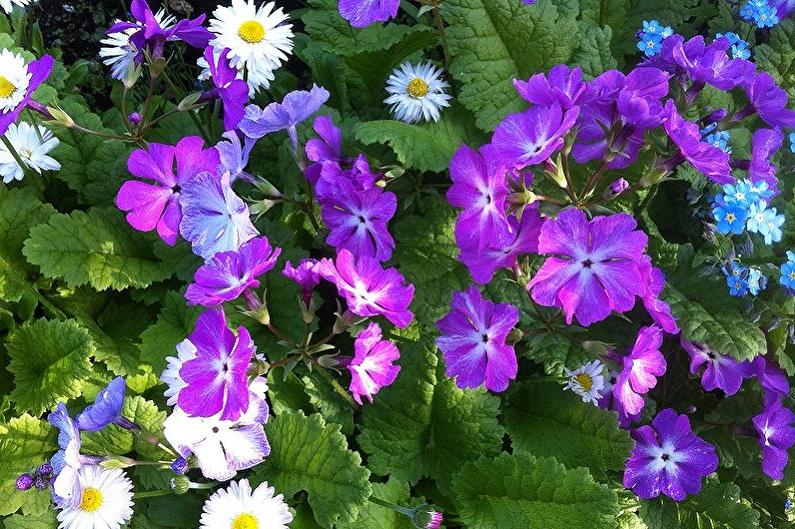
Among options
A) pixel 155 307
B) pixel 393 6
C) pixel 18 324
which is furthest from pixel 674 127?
pixel 18 324

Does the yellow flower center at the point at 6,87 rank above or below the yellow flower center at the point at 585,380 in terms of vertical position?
below

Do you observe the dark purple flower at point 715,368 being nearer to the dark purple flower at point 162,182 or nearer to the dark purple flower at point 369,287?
the dark purple flower at point 369,287

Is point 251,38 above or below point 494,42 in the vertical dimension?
below

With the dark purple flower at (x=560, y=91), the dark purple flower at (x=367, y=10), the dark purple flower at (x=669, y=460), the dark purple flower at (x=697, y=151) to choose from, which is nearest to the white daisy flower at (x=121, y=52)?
the dark purple flower at (x=367, y=10)

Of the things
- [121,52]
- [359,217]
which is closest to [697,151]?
[359,217]

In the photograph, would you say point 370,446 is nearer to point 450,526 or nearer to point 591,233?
point 450,526

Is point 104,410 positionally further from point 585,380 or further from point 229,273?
point 585,380
